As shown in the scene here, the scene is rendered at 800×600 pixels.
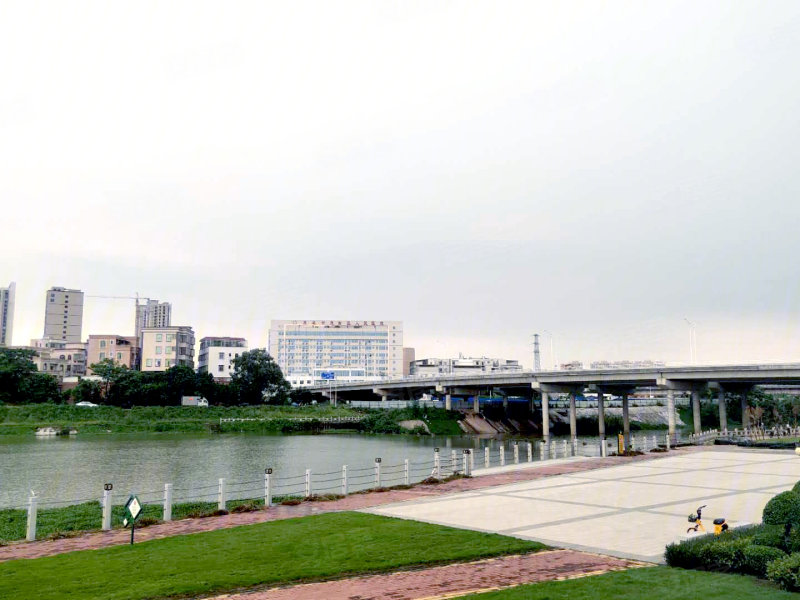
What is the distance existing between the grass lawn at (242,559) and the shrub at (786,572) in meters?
5.30

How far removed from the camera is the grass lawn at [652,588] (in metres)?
10.8

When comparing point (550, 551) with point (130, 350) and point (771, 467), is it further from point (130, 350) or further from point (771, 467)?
point (130, 350)

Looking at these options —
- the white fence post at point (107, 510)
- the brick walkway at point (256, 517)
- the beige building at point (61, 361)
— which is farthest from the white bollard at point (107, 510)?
the beige building at point (61, 361)

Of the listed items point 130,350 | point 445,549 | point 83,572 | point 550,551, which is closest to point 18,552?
point 83,572

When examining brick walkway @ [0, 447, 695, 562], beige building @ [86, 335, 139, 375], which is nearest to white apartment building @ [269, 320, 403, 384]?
beige building @ [86, 335, 139, 375]

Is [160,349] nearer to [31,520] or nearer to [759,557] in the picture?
[31,520]

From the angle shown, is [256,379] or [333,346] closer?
[256,379]

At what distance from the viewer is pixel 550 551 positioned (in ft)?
50.0

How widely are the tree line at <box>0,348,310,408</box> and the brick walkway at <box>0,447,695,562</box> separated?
83.9m

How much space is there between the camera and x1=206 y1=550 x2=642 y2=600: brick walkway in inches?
461

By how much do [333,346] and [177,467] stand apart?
146336mm

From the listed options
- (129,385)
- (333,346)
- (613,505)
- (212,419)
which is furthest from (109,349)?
(613,505)

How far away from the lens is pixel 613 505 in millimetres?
22219

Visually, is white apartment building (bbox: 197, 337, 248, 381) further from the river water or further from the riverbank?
the river water
